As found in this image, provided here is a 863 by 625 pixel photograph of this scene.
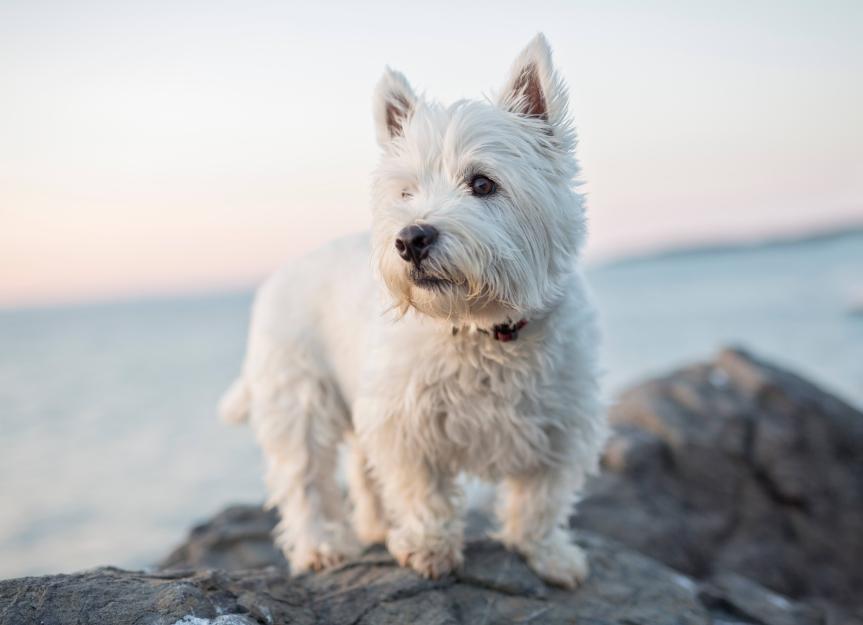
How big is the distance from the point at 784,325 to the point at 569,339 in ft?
65.9

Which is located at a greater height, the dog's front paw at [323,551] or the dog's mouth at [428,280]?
the dog's mouth at [428,280]

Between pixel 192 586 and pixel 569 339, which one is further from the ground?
pixel 569 339

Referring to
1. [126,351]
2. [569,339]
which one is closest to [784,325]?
[569,339]

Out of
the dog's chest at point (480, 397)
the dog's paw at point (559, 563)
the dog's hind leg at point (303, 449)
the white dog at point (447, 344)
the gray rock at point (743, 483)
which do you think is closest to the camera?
the white dog at point (447, 344)

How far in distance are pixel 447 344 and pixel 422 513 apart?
1.00 m

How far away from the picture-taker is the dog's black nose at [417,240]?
3.07m

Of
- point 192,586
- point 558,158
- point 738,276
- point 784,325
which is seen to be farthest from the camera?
point 738,276

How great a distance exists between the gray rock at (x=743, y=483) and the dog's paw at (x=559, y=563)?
1828mm

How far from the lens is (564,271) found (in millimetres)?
3588

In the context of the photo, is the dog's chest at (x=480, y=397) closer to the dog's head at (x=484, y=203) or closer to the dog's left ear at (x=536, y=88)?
the dog's head at (x=484, y=203)

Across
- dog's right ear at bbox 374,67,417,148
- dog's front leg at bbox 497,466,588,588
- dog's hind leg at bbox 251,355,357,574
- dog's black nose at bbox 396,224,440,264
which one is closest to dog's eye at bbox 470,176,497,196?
dog's black nose at bbox 396,224,440,264

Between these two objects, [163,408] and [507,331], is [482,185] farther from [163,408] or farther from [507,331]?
[163,408]

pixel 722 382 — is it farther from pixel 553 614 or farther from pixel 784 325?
pixel 784 325

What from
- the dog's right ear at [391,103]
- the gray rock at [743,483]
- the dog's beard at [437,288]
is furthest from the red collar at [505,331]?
the gray rock at [743,483]
